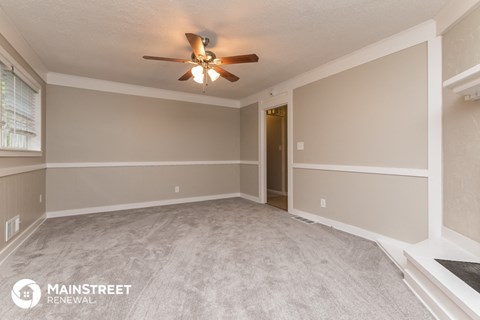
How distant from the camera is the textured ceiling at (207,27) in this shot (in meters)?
2.01

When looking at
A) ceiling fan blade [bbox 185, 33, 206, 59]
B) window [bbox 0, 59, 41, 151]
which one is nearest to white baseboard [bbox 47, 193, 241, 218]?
window [bbox 0, 59, 41, 151]

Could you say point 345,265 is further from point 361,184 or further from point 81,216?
point 81,216

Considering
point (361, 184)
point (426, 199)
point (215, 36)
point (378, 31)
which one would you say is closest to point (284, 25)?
point (215, 36)

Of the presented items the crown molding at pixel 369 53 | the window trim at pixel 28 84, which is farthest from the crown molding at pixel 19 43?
the crown molding at pixel 369 53

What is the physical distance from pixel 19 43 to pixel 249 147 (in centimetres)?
402

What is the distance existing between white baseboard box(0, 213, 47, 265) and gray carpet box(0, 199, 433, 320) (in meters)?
0.07

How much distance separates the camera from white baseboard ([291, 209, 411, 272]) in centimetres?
221

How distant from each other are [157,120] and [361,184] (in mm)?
3903

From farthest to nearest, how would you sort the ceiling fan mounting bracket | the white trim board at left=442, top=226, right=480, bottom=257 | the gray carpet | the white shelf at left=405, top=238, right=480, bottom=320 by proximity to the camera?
1. the ceiling fan mounting bracket
2. the white trim board at left=442, top=226, right=480, bottom=257
3. the gray carpet
4. the white shelf at left=405, top=238, right=480, bottom=320

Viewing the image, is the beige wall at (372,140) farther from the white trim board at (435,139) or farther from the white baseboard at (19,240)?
the white baseboard at (19,240)

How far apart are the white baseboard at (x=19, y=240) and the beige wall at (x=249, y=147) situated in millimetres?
3784

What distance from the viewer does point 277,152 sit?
6.30m

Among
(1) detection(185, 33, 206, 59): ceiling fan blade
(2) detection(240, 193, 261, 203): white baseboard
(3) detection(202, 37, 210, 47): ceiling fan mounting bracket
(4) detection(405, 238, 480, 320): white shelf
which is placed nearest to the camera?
(4) detection(405, 238, 480, 320): white shelf

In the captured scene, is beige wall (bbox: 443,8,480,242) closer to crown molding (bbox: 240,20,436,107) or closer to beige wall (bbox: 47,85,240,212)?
crown molding (bbox: 240,20,436,107)
